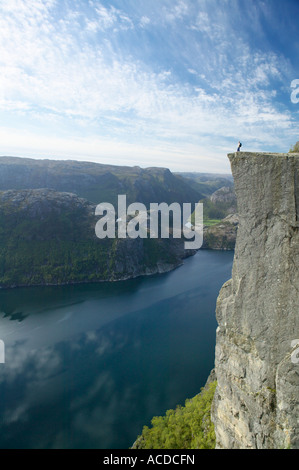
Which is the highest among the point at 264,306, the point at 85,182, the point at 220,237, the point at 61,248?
the point at 85,182

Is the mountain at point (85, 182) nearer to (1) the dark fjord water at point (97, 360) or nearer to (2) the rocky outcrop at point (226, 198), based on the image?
(2) the rocky outcrop at point (226, 198)

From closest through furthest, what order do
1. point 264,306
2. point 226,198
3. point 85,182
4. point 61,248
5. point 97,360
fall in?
point 264,306
point 97,360
point 61,248
point 226,198
point 85,182

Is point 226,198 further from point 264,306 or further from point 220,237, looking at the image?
point 264,306

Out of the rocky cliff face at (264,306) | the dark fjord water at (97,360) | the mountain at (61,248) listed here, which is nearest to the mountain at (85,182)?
the mountain at (61,248)

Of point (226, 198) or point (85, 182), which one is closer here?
point (226, 198)

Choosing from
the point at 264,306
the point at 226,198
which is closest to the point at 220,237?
the point at 226,198

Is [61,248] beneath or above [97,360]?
above

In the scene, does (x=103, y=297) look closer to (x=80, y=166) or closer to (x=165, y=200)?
(x=165, y=200)
